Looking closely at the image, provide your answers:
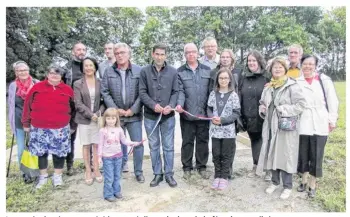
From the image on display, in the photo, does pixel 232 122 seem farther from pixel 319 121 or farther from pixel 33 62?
pixel 33 62

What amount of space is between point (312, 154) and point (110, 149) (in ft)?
8.19

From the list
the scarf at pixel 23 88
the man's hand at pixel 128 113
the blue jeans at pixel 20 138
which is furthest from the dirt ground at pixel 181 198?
the scarf at pixel 23 88

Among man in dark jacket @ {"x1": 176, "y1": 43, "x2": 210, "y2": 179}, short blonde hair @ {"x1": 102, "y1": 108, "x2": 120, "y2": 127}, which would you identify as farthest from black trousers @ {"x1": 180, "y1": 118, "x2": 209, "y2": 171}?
short blonde hair @ {"x1": 102, "y1": 108, "x2": 120, "y2": 127}

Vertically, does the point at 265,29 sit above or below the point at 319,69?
above

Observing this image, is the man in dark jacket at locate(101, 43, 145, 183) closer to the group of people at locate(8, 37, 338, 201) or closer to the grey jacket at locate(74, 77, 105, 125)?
the group of people at locate(8, 37, 338, 201)

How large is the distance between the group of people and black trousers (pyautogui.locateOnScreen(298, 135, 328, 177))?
0.01 meters

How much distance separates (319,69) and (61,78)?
11.4 ft

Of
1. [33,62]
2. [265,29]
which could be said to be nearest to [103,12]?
[33,62]

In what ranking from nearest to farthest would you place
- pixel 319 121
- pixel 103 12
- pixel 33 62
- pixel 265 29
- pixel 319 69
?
pixel 319 121 < pixel 319 69 < pixel 33 62 < pixel 103 12 < pixel 265 29

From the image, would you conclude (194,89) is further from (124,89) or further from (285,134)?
(285,134)

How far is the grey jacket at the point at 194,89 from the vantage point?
4590 millimetres

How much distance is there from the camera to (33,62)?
50.2 ft

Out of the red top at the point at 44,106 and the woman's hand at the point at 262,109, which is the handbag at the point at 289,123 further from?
the red top at the point at 44,106

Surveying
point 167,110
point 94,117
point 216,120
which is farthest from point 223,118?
point 94,117
